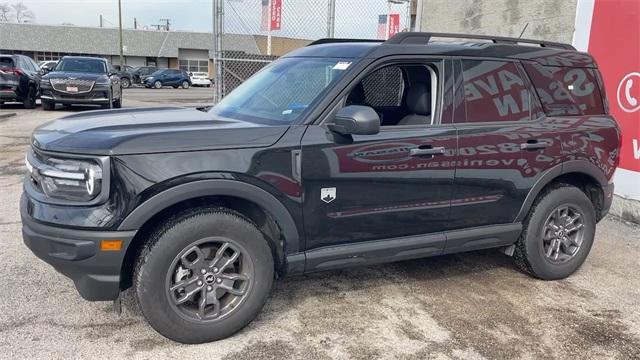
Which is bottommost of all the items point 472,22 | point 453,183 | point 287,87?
point 453,183

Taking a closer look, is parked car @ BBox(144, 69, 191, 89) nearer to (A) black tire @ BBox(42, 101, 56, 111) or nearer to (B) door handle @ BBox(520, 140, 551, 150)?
(A) black tire @ BBox(42, 101, 56, 111)

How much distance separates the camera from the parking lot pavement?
3250mm

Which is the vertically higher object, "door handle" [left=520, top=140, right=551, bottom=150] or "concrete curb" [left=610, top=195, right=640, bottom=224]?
"door handle" [left=520, top=140, right=551, bottom=150]

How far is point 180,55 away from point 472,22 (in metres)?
54.7

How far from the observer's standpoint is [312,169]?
11.1 ft

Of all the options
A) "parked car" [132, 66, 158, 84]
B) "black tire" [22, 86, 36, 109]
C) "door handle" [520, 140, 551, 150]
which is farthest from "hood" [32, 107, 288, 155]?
"parked car" [132, 66, 158, 84]

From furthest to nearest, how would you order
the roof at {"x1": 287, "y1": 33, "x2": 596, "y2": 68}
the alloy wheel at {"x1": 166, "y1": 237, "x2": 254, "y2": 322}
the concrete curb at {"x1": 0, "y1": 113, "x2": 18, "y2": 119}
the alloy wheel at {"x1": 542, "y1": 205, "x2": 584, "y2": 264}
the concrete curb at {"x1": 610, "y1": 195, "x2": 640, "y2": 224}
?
the concrete curb at {"x1": 0, "y1": 113, "x2": 18, "y2": 119} → the concrete curb at {"x1": 610, "y1": 195, "x2": 640, "y2": 224} → the alloy wheel at {"x1": 542, "y1": 205, "x2": 584, "y2": 264} → the roof at {"x1": 287, "y1": 33, "x2": 596, "y2": 68} → the alloy wheel at {"x1": 166, "y1": 237, "x2": 254, "y2": 322}

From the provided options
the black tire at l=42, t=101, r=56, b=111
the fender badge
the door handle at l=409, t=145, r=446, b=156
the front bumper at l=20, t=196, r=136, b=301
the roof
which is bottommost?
the black tire at l=42, t=101, r=56, b=111

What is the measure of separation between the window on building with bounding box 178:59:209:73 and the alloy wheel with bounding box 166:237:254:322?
5926 centimetres

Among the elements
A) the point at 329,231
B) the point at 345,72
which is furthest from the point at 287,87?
the point at 329,231

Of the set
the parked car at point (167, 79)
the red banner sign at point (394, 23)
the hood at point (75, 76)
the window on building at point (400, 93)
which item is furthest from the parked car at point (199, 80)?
the window on building at point (400, 93)

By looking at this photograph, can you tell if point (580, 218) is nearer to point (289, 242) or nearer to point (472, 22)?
point (289, 242)

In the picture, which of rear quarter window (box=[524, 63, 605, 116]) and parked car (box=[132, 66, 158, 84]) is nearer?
rear quarter window (box=[524, 63, 605, 116])

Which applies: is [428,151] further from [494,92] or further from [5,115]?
[5,115]
